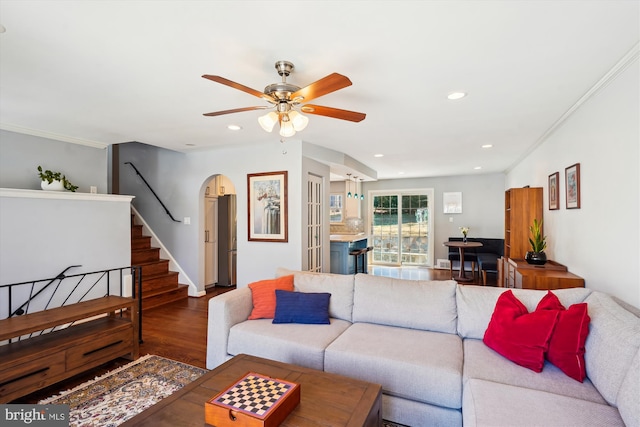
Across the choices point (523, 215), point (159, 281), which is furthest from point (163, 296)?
point (523, 215)

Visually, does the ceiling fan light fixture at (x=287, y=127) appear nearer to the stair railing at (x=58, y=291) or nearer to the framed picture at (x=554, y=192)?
the stair railing at (x=58, y=291)

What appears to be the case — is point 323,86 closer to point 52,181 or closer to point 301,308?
point 301,308

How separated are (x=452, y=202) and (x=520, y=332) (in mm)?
6720

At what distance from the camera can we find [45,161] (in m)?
4.05

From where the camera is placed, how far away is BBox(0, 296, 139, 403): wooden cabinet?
219 cm

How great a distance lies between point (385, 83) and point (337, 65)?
500 mm

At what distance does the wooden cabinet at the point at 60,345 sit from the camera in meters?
2.19

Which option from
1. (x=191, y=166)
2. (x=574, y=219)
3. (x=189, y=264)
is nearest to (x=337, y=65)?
(x=574, y=219)

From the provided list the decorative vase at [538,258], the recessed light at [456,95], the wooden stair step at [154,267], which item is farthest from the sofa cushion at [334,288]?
the wooden stair step at [154,267]

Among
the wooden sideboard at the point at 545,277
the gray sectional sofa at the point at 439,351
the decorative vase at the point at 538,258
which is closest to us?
the gray sectional sofa at the point at 439,351

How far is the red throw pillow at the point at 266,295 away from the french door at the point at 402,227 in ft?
20.8

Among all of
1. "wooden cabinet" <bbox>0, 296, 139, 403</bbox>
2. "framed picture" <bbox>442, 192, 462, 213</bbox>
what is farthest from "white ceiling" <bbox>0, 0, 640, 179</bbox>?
"framed picture" <bbox>442, 192, 462, 213</bbox>

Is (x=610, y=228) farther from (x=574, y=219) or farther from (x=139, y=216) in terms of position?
(x=139, y=216)

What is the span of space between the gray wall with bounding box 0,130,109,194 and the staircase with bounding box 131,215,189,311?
1109 mm
